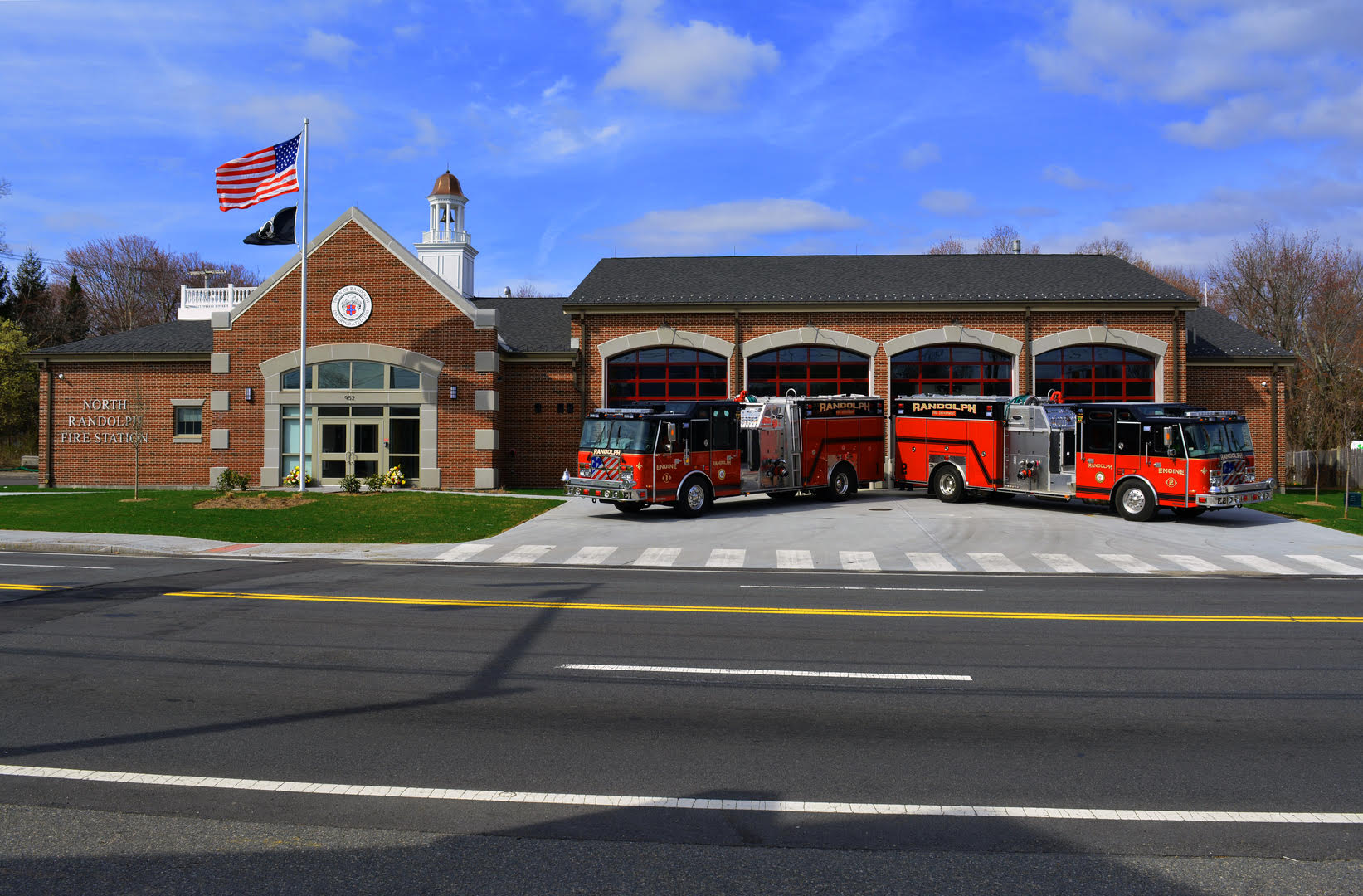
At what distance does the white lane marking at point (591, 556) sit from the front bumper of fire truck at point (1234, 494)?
1393 cm

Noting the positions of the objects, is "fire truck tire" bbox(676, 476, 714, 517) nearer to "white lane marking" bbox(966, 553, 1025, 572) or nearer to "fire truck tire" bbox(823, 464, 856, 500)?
"fire truck tire" bbox(823, 464, 856, 500)

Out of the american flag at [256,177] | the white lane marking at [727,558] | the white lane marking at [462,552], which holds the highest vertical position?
the american flag at [256,177]

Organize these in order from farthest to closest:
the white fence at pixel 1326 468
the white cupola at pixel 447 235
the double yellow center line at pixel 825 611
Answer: the white cupola at pixel 447 235, the white fence at pixel 1326 468, the double yellow center line at pixel 825 611

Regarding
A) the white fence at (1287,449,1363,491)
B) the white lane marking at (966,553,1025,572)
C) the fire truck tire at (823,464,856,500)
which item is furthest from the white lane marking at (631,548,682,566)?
the white fence at (1287,449,1363,491)

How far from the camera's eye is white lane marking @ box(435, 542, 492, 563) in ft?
56.6

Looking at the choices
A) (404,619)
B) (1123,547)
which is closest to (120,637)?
(404,619)

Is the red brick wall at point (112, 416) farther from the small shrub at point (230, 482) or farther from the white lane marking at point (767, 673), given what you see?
the white lane marking at point (767, 673)

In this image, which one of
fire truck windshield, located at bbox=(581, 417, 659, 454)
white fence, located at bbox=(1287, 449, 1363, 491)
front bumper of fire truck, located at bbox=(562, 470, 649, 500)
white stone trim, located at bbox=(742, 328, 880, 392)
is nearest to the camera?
front bumper of fire truck, located at bbox=(562, 470, 649, 500)

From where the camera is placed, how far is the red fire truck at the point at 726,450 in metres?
23.0

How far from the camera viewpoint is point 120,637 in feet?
31.8

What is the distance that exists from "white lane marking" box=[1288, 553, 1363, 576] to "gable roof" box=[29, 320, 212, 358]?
3131cm

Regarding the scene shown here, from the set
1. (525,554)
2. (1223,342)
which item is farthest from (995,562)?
(1223,342)

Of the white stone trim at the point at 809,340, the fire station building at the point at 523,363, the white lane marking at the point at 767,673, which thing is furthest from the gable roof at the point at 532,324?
the white lane marking at the point at 767,673

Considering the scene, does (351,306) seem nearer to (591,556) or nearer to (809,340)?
(809,340)
